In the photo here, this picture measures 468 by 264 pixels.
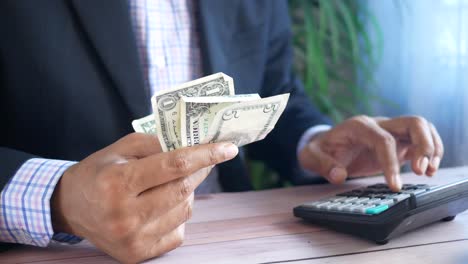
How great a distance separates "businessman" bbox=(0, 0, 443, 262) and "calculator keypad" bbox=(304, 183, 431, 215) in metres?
0.05

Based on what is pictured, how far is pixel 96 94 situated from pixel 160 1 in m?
0.25

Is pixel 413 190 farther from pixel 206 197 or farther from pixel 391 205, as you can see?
pixel 206 197

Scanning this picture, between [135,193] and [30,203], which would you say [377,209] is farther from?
[30,203]

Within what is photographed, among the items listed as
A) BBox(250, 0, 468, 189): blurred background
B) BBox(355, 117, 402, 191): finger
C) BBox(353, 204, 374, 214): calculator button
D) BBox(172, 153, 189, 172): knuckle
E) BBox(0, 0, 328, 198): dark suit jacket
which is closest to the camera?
BBox(172, 153, 189, 172): knuckle

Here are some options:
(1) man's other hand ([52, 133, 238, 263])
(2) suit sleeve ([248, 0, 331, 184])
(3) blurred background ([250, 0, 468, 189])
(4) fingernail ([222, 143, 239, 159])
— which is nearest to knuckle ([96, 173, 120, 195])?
(1) man's other hand ([52, 133, 238, 263])

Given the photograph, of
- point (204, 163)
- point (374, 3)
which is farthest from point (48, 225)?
point (374, 3)

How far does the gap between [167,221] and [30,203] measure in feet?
0.50

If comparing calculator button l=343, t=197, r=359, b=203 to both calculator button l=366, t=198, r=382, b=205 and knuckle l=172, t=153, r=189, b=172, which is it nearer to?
calculator button l=366, t=198, r=382, b=205

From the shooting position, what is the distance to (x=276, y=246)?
0.53 m

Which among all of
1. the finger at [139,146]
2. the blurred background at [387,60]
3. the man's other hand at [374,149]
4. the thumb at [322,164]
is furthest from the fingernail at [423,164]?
the finger at [139,146]

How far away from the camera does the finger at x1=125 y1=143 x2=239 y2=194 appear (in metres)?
0.44

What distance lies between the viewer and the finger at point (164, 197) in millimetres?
459

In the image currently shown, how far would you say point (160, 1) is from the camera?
0.95 metres

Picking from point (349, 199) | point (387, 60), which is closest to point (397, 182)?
point (349, 199)
